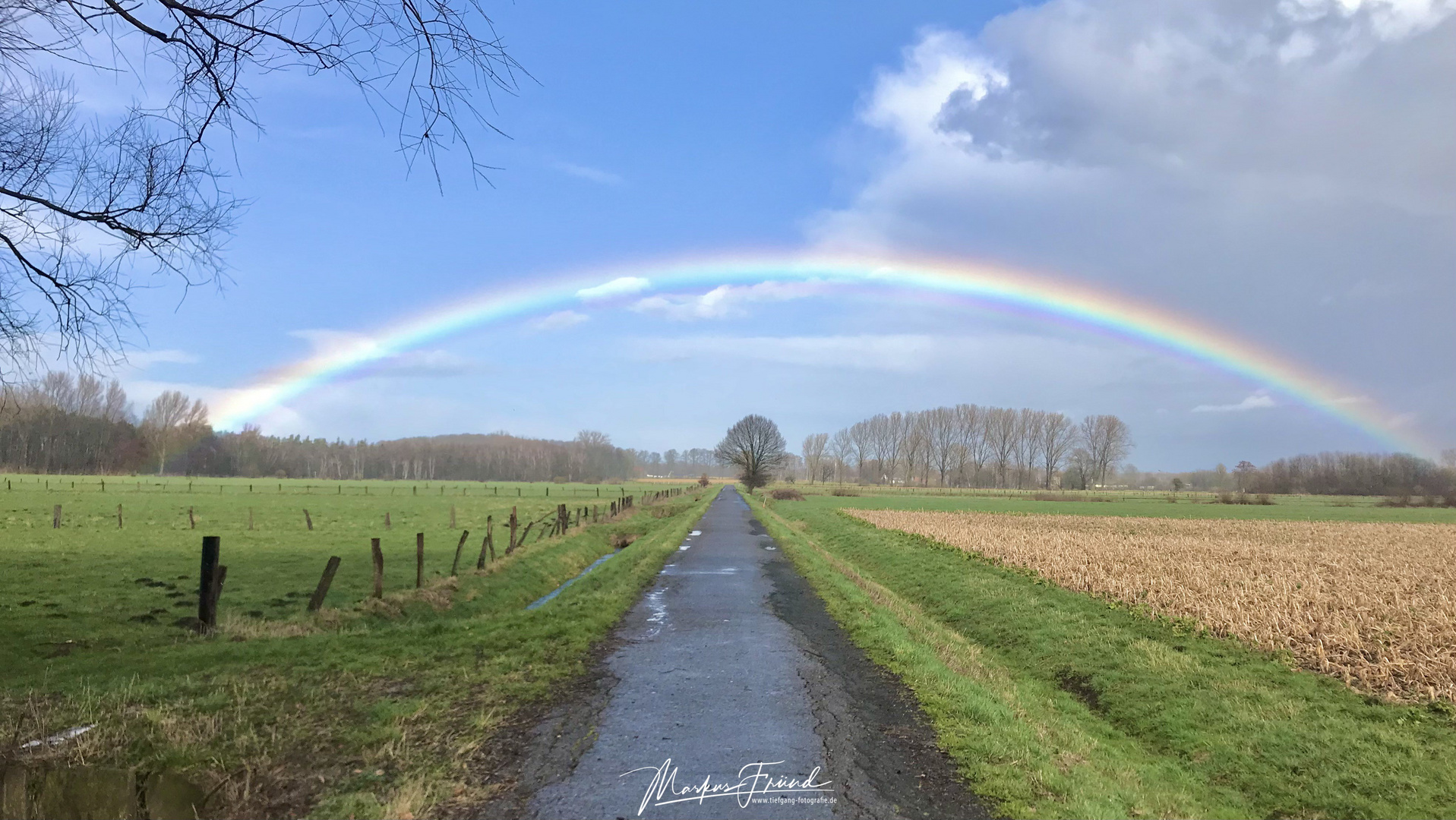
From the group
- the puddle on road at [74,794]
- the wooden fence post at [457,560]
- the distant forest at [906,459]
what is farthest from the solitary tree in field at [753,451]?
the puddle on road at [74,794]

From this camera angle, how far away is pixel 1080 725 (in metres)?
9.04

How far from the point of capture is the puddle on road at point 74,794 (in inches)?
146

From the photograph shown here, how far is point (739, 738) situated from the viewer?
21.6ft

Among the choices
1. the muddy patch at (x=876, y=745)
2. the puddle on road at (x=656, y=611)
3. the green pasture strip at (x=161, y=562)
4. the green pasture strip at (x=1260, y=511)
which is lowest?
the green pasture strip at (x=1260, y=511)

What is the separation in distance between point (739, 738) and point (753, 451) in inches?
4172

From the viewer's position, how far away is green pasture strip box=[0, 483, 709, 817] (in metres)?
5.73

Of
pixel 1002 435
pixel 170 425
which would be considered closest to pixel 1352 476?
pixel 1002 435

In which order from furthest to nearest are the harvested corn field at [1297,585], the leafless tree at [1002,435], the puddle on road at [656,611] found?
1. the leafless tree at [1002,435]
2. the puddle on road at [656,611]
3. the harvested corn field at [1297,585]

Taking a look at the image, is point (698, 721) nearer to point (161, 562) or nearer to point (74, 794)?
point (74, 794)

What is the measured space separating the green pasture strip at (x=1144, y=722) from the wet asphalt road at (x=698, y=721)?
144cm

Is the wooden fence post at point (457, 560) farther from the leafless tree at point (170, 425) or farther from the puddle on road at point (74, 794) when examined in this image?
the leafless tree at point (170, 425)

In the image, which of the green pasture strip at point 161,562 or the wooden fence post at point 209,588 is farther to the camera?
the green pasture strip at point 161,562

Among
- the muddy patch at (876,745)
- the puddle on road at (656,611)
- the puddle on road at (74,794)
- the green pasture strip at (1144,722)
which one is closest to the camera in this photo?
the puddle on road at (74,794)

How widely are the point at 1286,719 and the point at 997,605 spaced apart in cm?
779
